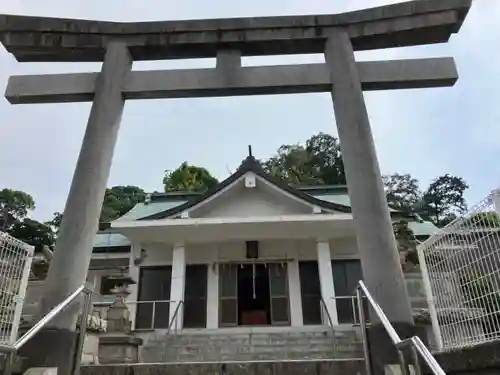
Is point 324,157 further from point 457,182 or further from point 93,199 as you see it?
point 93,199

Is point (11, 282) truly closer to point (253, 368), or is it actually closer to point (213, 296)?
point (253, 368)

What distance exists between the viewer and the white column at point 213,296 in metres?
11.5

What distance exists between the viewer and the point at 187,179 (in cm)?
2978

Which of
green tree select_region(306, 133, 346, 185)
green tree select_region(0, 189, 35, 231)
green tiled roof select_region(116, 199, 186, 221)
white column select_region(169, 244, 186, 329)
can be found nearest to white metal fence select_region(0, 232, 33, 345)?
white column select_region(169, 244, 186, 329)

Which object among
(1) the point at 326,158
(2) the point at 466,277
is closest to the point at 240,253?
(2) the point at 466,277

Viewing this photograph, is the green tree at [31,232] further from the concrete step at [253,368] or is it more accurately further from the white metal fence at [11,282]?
the white metal fence at [11,282]

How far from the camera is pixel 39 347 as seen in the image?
3.98 meters

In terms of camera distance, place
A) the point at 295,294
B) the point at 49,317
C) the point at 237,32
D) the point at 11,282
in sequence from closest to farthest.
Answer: the point at 49,317, the point at 11,282, the point at 237,32, the point at 295,294

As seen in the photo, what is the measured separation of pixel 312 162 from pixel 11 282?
37848mm

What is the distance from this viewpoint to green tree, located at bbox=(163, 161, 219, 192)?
29344mm

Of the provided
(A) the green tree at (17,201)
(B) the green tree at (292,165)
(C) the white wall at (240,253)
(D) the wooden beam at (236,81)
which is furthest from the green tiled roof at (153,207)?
(A) the green tree at (17,201)

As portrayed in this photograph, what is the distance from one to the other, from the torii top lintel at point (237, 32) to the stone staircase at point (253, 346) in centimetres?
540

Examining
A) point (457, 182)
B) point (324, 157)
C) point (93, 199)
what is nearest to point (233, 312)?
A: point (93, 199)

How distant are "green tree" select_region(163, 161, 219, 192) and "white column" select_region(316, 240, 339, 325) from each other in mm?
17571
